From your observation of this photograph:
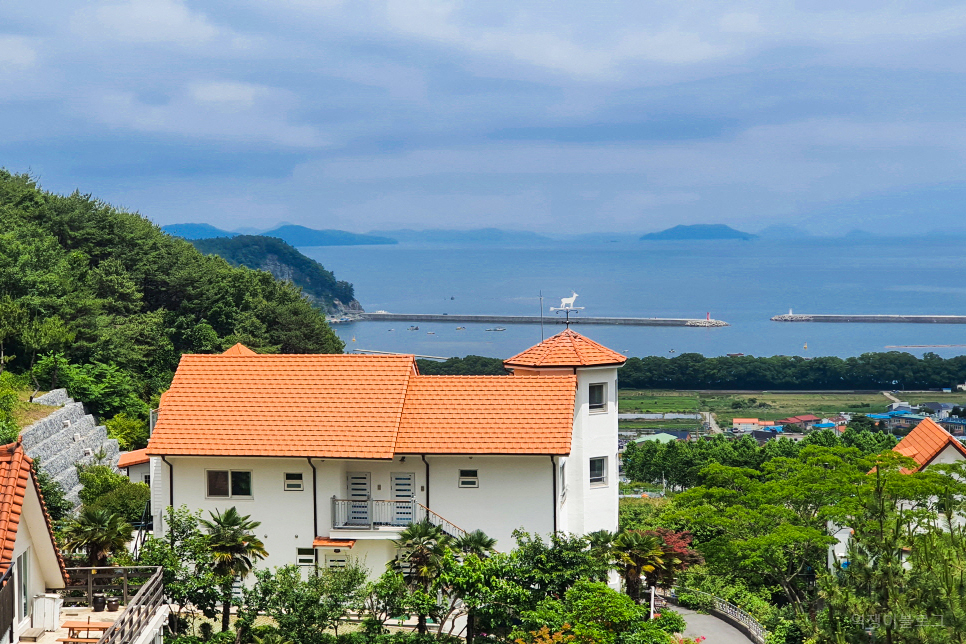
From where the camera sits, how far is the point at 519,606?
68.1 feet

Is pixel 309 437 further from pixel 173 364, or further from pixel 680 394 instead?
pixel 680 394

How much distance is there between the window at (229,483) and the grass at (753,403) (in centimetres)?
8071

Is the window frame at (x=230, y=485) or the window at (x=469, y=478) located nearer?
the window at (x=469, y=478)

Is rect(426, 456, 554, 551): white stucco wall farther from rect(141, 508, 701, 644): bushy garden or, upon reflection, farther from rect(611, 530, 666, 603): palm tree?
rect(611, 530, 666, 603): palm tree

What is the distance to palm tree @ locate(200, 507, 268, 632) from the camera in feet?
67.3

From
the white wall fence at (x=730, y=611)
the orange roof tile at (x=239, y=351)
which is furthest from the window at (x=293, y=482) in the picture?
the white wall fence at (x=730, y=611)

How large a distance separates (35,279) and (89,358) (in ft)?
15.4

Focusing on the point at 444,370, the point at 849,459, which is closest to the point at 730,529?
the point at 849,459

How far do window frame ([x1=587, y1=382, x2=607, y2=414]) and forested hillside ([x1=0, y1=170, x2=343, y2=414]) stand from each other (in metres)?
27.3

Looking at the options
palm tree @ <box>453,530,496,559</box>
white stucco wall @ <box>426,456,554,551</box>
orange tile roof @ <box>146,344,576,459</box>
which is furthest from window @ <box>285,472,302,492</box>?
palm tree @ <box>453,530,496,559</box>

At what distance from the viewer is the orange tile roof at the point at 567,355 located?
2592cm

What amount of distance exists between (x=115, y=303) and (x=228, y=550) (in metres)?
39.8

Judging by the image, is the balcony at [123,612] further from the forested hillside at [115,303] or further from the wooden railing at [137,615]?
the forested hillside at [115,303]

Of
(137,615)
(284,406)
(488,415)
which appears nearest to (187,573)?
(284,406)
